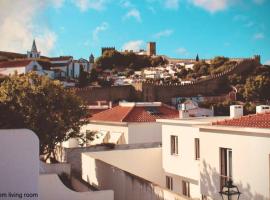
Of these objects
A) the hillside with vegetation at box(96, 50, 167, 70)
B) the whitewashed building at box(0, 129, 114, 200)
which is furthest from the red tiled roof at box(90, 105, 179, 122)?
the hillside with vegetation at box(96, 50, 167, 70)

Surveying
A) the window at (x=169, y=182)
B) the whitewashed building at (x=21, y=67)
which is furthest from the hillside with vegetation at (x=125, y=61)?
the window at (x=169, y=182)

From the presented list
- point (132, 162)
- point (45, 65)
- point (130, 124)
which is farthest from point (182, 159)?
point (45, 65)

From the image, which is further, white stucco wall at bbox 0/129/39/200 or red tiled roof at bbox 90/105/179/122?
red tiled roof at bbox 90/105/179/122

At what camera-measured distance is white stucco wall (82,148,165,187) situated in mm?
15242

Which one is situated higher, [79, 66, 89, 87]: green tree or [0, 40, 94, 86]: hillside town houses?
[0, 40, 94, 86]: hillside town houses

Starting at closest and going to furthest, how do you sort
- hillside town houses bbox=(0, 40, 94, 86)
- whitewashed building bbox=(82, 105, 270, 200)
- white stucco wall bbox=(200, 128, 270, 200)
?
1. white stucco wall bbox=(200, 128, 270, 200)
2. whitewashed building bbox=(82, 105, 270, 200)
3. hillside town houses bbox=(0, 40, 94, 86)

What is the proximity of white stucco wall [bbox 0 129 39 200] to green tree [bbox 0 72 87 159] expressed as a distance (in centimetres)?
714

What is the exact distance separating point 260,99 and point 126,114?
3627 cm

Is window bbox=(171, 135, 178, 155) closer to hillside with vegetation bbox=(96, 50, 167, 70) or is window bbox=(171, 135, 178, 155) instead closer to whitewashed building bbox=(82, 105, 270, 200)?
whitewashed building bbox=(82, 105, 270, 200)

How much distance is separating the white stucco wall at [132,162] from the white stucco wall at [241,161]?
432cm

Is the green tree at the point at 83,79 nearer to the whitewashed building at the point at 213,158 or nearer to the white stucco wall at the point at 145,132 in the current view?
the white stucco wall at the point at 145,132

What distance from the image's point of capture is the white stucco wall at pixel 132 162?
15.2m

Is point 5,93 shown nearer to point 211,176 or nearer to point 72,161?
point 72,161

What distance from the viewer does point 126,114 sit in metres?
22.6
